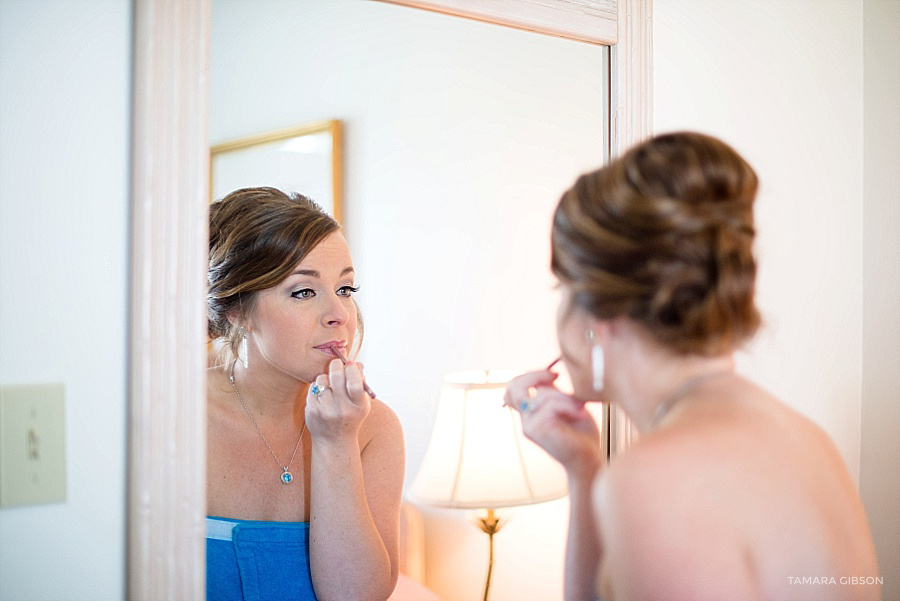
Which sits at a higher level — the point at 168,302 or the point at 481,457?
the point at 168,302

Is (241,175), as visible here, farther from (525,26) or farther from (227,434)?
(525,26)

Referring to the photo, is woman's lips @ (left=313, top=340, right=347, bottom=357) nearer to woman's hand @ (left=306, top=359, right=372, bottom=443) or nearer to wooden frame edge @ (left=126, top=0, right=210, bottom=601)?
woman's hand @ (left=306, top=359, right=372, bottom=443)

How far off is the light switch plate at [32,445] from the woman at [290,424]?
16 centimetres

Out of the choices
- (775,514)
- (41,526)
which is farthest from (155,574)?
(775,514)

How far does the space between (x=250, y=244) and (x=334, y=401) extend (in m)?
0.22

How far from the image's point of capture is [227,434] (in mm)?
936

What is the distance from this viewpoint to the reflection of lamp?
3.50 feet

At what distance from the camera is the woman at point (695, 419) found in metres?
0.71

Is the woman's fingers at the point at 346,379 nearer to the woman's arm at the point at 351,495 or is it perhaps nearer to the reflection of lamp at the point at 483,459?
the woman's arm at the point at 351,495

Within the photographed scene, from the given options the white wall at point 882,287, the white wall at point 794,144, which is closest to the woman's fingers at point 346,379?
the white wall at point 794,144

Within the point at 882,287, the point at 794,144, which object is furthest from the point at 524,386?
the point at 882,287

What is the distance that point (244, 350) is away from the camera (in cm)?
95

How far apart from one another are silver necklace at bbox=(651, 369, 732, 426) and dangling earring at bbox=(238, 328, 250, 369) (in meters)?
0.48

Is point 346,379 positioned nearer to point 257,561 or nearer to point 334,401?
point 334,401
